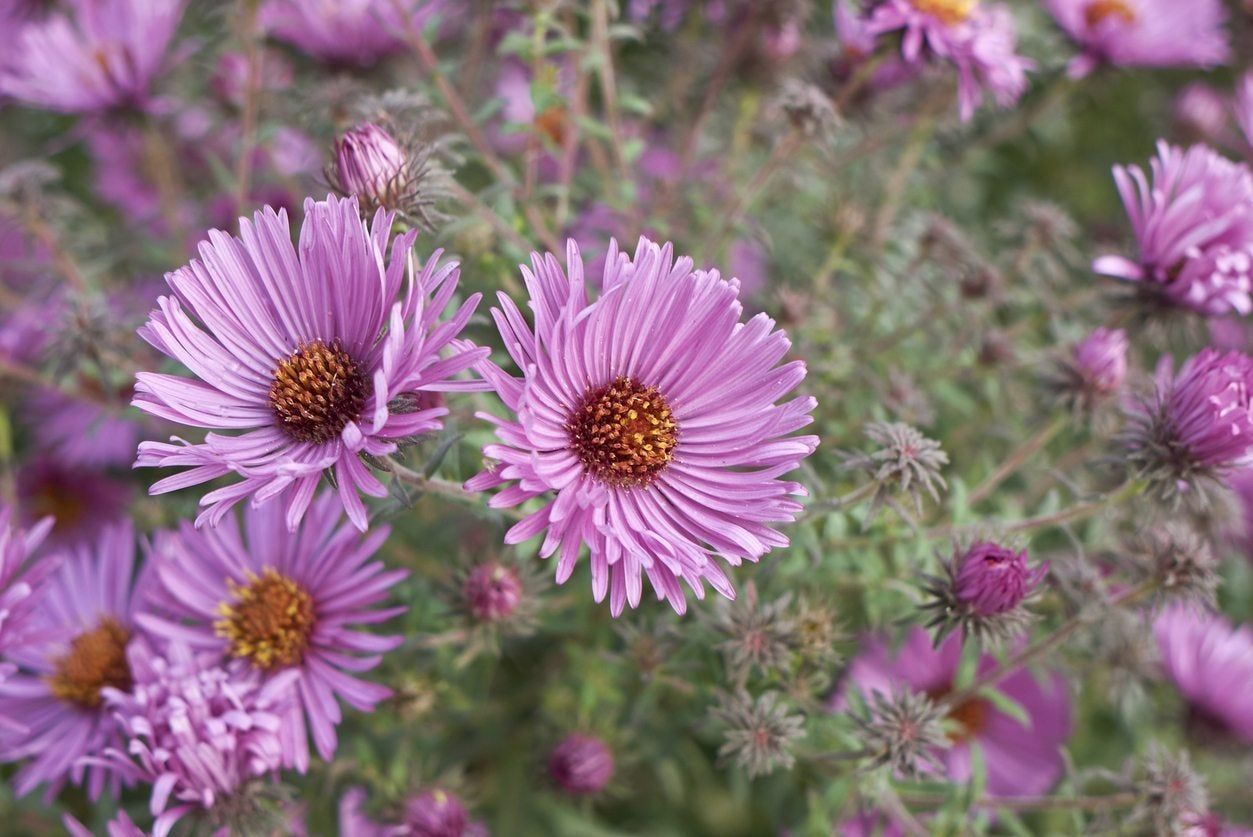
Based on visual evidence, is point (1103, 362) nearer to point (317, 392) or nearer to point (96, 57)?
point (317, 392)

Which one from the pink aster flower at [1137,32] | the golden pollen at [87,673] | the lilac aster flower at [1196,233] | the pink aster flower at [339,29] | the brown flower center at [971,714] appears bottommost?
the golden pollen at [87,673]

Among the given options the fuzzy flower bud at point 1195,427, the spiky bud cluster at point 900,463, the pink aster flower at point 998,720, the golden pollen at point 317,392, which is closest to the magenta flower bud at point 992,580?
the spiky bud cluster at point 900,463

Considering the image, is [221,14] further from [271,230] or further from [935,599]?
[935,599]

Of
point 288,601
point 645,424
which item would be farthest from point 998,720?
point 288,601

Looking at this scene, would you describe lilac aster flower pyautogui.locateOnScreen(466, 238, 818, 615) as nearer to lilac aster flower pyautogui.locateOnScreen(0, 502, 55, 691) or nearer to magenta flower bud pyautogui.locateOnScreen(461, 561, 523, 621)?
magenta flower bud pyautogui.locateOnScreen(461, 561, 523, 621)

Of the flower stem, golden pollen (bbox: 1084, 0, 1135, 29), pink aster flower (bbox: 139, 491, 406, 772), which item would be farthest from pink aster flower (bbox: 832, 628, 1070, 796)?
golden pollen (bbox: 1084, 0, 1135, 29)

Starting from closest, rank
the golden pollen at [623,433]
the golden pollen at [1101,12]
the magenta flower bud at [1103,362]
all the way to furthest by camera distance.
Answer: the golden pollen at [623,433]
the magenta flower bud at [1103,362]
the golden pollen at [1101,12]

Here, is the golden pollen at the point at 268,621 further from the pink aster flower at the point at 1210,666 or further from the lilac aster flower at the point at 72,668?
the pink aster flower at the point at 1210,666
